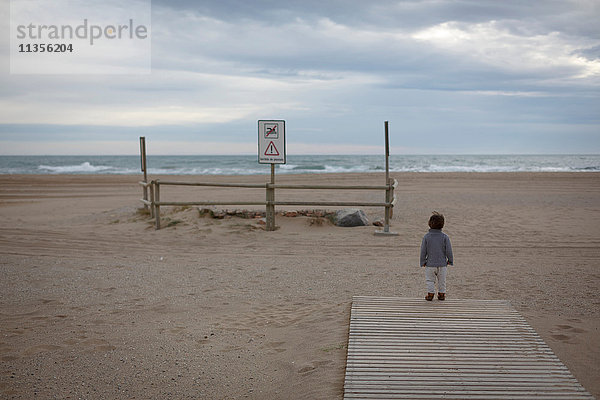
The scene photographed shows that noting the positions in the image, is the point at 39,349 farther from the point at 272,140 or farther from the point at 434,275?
the point at 272,140

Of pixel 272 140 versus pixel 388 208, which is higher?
pixel 272 140

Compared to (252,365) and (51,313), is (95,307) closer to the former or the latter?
(51,313)

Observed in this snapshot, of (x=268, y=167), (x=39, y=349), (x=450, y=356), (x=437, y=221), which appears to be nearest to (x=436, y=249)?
(x=437, y=221)

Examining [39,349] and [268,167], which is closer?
[39,349]

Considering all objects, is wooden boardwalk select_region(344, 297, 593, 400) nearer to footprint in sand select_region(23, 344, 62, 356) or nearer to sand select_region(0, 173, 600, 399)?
sand select_region(0, 173, 600, 399)

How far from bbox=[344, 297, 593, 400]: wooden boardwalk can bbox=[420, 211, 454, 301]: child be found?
27 centimetres

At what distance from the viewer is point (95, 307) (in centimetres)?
505

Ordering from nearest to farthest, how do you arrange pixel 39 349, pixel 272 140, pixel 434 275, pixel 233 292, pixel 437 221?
pixel 39 349 < pixel 437 221 < pixel 434 275 < pixel 233 292 < pixel 272 140

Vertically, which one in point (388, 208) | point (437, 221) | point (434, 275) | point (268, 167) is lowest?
point (434, 275)

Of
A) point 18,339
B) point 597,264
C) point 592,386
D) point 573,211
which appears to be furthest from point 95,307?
point 573,211

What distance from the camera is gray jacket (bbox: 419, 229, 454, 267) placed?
465 cm

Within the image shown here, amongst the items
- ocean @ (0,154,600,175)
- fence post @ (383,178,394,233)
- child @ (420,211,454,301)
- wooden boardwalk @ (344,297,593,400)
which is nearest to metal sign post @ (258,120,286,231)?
fence post @ (383,178,394,233)

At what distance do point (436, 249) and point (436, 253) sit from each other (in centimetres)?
4

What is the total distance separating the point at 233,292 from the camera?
18.6ft
